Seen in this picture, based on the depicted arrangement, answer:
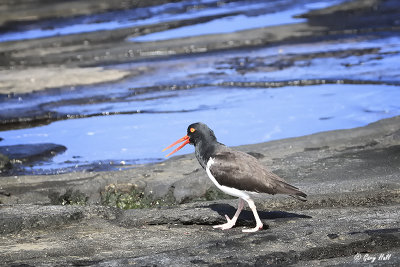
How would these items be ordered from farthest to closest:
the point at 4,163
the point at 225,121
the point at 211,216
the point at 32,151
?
the point at 225,121
the point at 32,151
the point at 4,163
the point at 211,216

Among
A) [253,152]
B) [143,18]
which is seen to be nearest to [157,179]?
[253,152]

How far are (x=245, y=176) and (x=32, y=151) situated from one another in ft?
19.0

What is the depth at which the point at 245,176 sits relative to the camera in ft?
21.6

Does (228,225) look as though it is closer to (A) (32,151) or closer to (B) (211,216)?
(B) (211,216)

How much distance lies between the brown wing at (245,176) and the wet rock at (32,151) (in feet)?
17.2

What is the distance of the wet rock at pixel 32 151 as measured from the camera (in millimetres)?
11273

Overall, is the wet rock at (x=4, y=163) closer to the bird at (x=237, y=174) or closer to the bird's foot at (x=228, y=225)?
the bird at (x=237, y=174)

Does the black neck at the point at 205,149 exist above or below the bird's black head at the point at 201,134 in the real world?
below

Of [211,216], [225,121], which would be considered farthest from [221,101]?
[211,216]

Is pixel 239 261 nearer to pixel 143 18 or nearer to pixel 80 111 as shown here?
A: pixel 80 111

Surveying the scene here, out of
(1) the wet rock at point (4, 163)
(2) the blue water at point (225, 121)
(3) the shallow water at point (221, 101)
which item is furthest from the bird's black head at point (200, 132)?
(1) the wet rock at point (4, 163)

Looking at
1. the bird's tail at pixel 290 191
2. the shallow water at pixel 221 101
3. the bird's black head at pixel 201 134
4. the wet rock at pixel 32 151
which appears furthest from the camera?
the shallow water at pixel 221 101

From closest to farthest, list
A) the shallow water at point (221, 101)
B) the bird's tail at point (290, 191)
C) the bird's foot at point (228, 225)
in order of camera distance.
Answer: the bird's tail at point (290, 191) < the bird's foot at point (228, 225) < the shallow water at point (221, 101)

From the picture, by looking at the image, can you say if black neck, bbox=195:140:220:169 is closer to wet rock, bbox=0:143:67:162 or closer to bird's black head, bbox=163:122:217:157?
bird's black head, bbox=163:122:217:157
